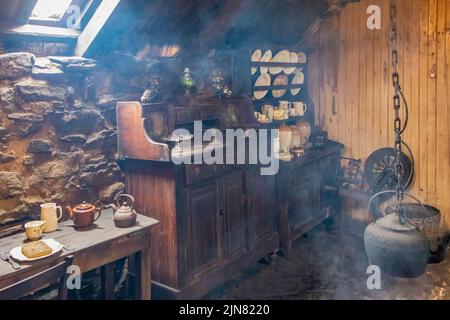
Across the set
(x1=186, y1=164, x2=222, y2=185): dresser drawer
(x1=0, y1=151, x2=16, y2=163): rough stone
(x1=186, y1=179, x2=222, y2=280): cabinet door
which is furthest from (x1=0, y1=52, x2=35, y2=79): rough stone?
(x1=186, y1=179, x2=222, y2=280): cabinet door

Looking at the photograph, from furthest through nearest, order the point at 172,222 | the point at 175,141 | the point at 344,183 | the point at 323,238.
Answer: the point at 344,183
the point at 323,238
the point at 175,141
the point at 172,222

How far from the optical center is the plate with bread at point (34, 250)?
2129mm

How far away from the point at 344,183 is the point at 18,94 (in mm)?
3583

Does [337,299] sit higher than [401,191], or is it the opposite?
[401,191]

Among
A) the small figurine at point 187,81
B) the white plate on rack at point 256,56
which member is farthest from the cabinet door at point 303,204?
the small figurine at point 187,81

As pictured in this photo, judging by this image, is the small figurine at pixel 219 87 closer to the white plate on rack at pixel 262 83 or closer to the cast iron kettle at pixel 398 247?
the white plate on rack at pixel 262 83

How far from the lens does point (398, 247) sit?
9.02 feet

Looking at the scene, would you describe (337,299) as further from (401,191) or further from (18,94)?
(18,94)

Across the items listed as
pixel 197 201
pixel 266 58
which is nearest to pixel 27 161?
pixel 197 201

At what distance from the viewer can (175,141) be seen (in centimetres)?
309

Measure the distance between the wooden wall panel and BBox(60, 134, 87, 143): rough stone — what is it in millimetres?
3049

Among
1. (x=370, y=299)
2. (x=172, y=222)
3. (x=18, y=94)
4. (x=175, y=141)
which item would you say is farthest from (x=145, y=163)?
(x=370, y=299)

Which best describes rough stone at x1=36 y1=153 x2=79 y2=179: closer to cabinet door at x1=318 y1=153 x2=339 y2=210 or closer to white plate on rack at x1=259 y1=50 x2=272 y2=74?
white plate on rack at x1=259 y1=50 x2=272 y2=74

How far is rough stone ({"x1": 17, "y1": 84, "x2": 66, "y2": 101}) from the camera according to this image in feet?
8.91
